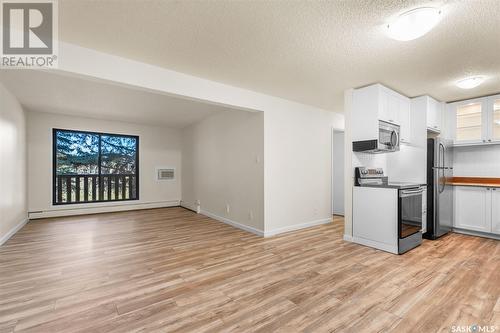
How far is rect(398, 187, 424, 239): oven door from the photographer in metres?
3.21

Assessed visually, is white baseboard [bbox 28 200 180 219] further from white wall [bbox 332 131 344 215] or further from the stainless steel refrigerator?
the stainless steel refrigerator

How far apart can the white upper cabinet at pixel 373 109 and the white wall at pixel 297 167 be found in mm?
1115

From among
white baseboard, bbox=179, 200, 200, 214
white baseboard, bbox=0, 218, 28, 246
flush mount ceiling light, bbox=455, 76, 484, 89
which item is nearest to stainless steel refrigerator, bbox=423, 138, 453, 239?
flush mount ceiling light, bbox=455, 76, 484, 89

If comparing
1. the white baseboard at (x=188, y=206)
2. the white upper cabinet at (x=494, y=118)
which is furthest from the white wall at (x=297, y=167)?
the white baseboard at (x=188, y=206)

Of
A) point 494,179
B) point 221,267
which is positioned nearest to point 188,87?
point 221,267

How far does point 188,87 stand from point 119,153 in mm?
4430

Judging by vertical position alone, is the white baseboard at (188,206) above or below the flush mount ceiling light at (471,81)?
below

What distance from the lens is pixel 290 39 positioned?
2311mm

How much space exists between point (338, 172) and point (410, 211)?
248cm

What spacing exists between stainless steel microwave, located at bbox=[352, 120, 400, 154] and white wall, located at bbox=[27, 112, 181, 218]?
544cm

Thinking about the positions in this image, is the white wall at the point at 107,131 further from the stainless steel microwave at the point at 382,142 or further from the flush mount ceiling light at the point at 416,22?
the flush mount ceiling light at the point at 416,22

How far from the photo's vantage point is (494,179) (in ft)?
13.8

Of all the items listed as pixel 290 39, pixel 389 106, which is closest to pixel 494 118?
pixel 389 106

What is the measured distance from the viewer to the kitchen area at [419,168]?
3.42 meters
